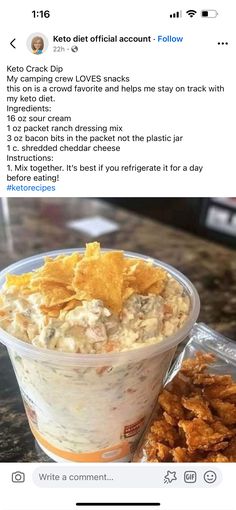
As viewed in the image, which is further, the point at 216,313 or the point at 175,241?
the point at 175,241
